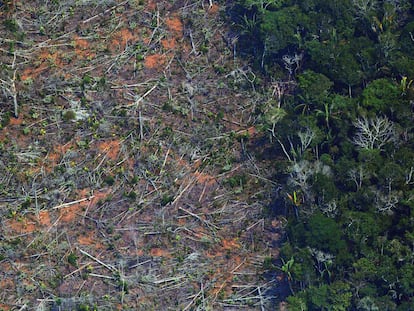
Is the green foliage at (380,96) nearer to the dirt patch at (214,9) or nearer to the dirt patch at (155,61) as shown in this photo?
the dirt patch at (214,9)

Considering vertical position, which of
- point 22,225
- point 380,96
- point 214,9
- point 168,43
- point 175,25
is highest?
point 214,9

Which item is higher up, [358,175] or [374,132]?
[374,132]

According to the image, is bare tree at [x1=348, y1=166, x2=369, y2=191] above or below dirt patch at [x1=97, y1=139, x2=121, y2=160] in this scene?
above

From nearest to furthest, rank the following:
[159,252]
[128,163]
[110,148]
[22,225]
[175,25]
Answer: [159,252] → [22,225] → [128,163] → [110,148] → [175,25]

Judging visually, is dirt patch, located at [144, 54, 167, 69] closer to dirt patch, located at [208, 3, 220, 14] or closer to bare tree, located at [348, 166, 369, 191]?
dirt patch, located at [208, 3, 220, 14]

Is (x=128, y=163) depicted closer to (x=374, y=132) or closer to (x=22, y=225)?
(x=22, y=225)

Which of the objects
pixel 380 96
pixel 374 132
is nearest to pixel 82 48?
pixel 380 96

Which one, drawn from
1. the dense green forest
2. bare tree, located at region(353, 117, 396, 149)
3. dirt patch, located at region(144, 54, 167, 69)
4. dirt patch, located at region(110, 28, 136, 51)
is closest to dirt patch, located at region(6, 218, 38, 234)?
dirt patch, located at region(144, 54, 167, 69)

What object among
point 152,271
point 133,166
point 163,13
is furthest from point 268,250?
point 163,13
